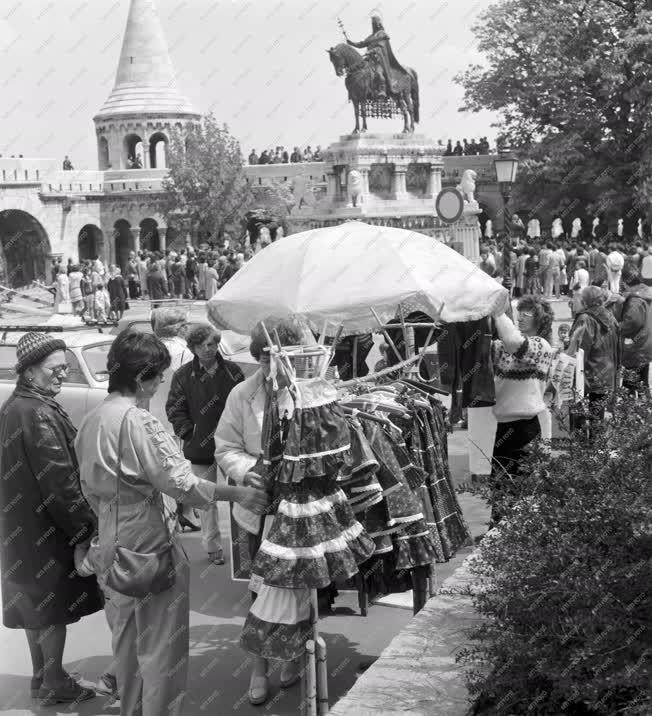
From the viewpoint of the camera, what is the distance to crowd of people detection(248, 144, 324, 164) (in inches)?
2229

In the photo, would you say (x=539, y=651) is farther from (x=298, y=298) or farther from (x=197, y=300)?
(x=197, y=300)

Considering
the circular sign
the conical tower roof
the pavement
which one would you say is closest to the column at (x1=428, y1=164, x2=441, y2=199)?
the conical tower roof

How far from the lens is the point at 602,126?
37562mm

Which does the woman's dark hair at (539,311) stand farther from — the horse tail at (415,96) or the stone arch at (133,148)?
the stone arch at (133,148)

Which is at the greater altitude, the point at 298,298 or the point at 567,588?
the point at 298,298

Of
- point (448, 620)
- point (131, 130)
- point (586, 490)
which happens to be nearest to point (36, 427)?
point (448, 620)

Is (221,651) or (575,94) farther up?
(575,94)

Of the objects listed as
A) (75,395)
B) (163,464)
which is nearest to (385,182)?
(75,395)

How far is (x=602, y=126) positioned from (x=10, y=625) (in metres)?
35.5

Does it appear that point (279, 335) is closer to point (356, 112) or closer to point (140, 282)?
point (140, 282)

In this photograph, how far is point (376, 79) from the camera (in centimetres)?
4166

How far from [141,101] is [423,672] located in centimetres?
6171

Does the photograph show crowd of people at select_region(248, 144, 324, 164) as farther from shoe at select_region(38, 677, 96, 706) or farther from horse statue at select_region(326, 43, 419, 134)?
shoe at select_region(38, 677, 96, 706)

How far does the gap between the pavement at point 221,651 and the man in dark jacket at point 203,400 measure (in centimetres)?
41
